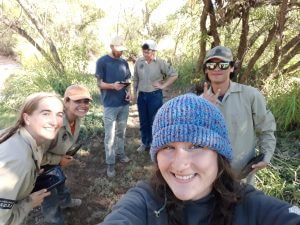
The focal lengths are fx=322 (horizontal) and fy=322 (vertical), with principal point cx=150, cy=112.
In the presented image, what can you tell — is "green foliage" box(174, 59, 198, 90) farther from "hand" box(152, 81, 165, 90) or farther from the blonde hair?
the blonde hair

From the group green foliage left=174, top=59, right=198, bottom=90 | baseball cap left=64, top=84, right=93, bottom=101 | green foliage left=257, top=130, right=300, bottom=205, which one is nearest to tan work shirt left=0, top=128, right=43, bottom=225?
baseball cap left=64, top=84, right=93, bottom=101

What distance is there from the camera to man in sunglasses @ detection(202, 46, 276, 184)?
2406 millimetres

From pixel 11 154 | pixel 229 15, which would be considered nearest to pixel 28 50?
pixel 229 15

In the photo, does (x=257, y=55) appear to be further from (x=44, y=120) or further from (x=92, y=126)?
(x=44, y=120)

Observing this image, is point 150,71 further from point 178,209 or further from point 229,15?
point 178,209

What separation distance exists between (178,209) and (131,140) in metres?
4.42

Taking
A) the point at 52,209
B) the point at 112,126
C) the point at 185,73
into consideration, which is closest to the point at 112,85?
the point at 112,126

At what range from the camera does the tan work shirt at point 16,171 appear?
1.99 m

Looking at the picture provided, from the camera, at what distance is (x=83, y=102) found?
10.5 ft

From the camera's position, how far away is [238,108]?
2400mm

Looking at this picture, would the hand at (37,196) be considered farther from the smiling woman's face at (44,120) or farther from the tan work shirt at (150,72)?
the tan work shirt at (150,72)

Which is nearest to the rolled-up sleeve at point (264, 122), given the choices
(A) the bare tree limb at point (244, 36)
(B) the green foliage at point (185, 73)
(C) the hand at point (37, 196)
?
(C) the hand at point (37, 196)

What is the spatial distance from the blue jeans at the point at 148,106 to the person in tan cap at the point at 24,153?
2373mm

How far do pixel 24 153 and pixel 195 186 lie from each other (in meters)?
1.32
